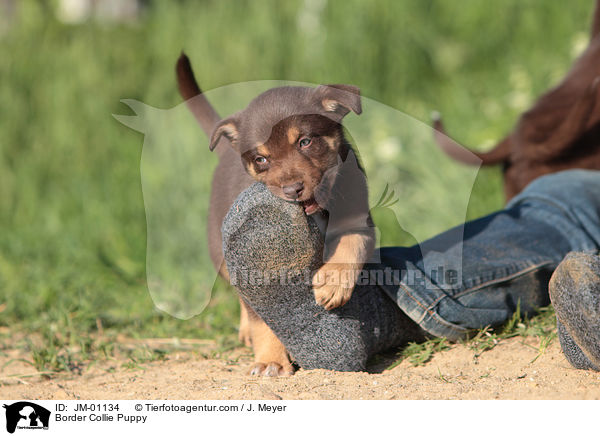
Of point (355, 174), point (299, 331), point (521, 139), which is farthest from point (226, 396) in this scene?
point (521, 139)

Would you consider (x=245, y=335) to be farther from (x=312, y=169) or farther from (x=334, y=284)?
(x=312, y=169)

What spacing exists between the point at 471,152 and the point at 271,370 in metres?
2.11

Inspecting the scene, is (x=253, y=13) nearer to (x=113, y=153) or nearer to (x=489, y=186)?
(x=113, y=153)

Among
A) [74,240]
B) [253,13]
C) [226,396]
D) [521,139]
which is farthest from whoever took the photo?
[253,13]

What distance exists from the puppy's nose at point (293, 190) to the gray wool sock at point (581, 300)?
0.91m

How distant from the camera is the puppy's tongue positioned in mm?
2514

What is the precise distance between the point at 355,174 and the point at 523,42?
5396mm

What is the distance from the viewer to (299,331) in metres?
2.60

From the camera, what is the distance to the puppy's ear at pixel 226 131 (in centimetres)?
266

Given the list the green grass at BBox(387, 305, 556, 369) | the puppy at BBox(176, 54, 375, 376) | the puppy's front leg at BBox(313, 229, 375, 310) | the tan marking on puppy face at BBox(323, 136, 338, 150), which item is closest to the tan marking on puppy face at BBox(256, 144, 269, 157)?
the puppy at BBox(176, 54, 375, 376)

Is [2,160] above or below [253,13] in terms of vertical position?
below

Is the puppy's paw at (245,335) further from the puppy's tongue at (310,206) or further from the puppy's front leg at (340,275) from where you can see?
the puppy's tongue at (310,206)

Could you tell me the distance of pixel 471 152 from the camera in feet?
13.9
